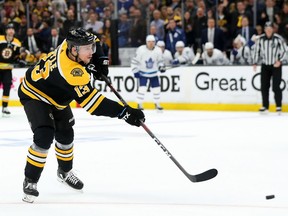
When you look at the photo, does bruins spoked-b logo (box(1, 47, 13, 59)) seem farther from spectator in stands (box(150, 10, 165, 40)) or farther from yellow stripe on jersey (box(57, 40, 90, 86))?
yellow stripe on jersey (box(57, 40, 90, 86))

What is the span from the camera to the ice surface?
14.6 feet

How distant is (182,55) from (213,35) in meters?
0.65

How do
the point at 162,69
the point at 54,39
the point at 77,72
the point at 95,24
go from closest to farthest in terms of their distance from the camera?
the point at 77,72, the point at 162,69, the point at 95,24, the point at 54,39

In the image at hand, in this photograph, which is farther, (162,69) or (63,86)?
(162,69)

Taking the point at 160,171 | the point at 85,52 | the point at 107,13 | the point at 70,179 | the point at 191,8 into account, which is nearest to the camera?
the point at 85,52

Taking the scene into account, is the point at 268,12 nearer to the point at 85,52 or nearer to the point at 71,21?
the point at 71,21

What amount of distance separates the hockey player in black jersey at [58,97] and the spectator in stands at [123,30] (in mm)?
9116

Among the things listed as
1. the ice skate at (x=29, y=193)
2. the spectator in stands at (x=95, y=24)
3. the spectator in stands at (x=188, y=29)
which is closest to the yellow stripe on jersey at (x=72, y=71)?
the ice skate at (x=29, y=193)

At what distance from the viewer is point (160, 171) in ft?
19.7

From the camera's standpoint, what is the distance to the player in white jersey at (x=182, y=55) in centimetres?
1350

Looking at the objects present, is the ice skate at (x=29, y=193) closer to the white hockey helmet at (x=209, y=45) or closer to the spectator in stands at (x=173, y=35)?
the white hockey helmet at (x=209, y=45)

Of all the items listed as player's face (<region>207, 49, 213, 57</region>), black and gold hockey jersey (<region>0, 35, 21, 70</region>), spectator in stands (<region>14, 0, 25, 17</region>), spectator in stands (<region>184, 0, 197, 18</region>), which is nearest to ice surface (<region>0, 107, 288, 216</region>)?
black and gold hockey jersey (<region>0, 35, 21, 70</region>)

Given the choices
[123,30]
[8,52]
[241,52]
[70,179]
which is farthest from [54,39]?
[70,179]

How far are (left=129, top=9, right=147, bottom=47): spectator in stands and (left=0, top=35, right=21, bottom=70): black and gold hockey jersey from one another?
2.60m
